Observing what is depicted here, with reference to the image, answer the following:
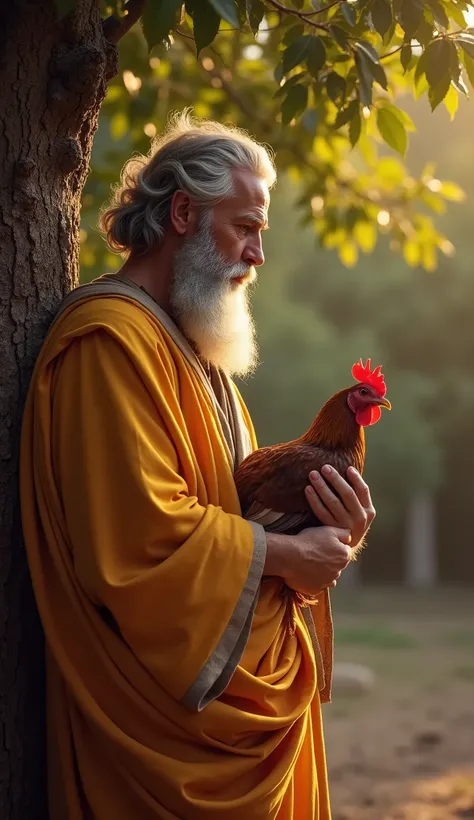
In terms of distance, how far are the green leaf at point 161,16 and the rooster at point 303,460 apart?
3.62ft

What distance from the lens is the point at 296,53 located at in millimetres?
2688

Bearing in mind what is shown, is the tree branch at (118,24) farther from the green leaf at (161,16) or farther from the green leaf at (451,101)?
the green leaf at (451,101)

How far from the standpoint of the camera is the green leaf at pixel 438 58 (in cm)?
254

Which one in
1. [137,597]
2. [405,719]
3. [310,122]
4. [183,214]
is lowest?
[405,719]

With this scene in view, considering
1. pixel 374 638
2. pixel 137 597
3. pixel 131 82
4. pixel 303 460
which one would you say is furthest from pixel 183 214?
pixel 374 638

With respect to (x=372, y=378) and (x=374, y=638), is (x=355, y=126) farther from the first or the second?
(x=374, y=638)

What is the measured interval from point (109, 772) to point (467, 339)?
1341 cm

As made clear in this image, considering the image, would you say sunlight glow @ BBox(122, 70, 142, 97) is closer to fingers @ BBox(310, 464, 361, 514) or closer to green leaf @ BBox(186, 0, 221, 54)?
green leaf @ BBox(186, 0, 221, 54)

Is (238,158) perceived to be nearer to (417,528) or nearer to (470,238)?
(470,238)

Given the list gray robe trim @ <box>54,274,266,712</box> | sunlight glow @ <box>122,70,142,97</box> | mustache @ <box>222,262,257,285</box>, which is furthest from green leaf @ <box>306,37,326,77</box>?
sunlight glow @ <box>122,70,142,97</box>

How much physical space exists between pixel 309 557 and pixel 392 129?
1.43 metres

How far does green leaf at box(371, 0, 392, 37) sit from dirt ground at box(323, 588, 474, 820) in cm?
436

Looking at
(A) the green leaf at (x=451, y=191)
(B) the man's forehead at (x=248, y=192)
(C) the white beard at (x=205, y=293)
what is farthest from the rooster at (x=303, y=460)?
(A) the green leaf at (x=451, y=191)

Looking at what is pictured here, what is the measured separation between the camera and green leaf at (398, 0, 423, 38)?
2490 millimetres
